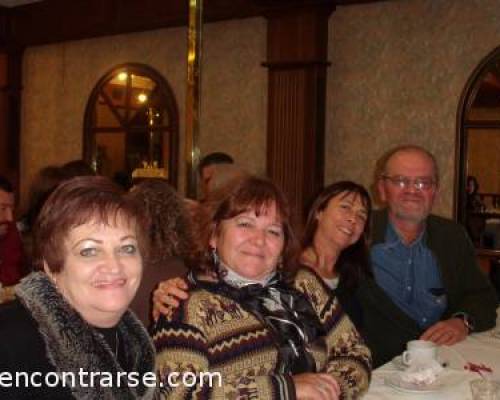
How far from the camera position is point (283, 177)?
18.1 feet

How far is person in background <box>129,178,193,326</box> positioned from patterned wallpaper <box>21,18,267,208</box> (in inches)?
124

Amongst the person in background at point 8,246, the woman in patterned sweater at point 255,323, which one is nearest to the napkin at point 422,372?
the woman in patterned sweater at point 255,323

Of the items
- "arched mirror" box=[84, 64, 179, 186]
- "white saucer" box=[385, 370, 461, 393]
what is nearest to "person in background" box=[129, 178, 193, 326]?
"white saucer" box=[385, 370, 461, 393]

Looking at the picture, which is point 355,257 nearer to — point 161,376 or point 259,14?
point 161,376

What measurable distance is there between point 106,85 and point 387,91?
368 centimetres

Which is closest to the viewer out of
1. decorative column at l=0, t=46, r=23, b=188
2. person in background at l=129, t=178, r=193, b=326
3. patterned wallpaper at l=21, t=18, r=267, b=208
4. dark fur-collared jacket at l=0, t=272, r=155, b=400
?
dark fur-collared jacket at l=0, t=272, r=155, b=400

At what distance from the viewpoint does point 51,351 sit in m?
1.39

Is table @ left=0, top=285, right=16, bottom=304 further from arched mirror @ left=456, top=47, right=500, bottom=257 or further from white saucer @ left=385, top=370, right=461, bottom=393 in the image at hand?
arched mirror @ left=456, top=47, right=500, bottom=257

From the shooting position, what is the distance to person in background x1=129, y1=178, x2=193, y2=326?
252 centimetres

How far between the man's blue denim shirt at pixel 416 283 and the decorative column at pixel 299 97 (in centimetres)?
239

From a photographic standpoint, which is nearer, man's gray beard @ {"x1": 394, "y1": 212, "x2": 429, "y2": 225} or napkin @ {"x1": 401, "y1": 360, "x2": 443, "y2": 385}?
napkin @ {"x1": 401, "y1": 360, "x2": 443, "y2": 385}

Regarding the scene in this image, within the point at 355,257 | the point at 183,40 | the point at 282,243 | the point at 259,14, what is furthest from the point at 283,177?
the point at 282,243

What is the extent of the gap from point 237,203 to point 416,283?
1.38 meters

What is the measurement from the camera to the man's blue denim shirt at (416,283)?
2.93 meters
